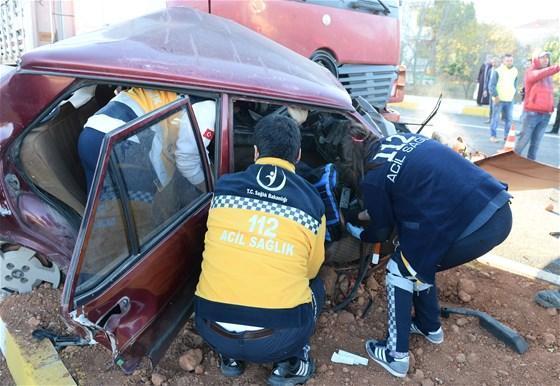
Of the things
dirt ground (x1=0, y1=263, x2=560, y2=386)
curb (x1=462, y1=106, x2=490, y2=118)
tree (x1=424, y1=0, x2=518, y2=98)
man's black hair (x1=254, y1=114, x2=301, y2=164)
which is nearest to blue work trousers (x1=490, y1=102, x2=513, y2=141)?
curb (x1=462, y1=106, x2=490, y2=118)

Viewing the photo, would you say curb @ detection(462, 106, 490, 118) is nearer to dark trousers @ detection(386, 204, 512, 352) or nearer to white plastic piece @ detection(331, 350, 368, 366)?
dark trousers @ detection(386, 204, 512, 352)

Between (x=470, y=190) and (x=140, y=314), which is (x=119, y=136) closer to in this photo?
(x=140, y=314)

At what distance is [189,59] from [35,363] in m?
1.69

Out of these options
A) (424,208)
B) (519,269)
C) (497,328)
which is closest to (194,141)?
(424,208)

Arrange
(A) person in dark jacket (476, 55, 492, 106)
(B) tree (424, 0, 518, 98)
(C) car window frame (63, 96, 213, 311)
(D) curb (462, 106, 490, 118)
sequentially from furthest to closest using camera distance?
(B) tree (424, 0, 518, 98) → (D) curb (462, 106, 490, 118) → (A) person in dark jacket (476, 55, 492, 106) → (C) car window frame (63, 96, 213, 311)

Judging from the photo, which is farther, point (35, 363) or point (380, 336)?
point (380, 336)

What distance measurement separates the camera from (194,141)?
2211mm

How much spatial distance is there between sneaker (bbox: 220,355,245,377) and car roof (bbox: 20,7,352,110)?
1.35m

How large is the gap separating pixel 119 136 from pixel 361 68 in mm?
3505

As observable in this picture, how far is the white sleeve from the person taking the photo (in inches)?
84.7

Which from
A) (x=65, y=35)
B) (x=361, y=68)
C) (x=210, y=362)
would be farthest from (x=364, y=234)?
(x=65, y=35)

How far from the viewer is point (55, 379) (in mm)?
2221

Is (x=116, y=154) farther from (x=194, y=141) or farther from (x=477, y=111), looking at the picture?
(x=477, y=111)

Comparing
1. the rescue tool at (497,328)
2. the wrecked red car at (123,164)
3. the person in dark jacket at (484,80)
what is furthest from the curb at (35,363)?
the person in dark jacket at (484,80)
